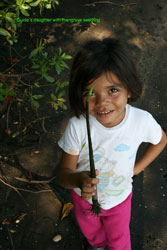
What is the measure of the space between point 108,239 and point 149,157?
65 cm

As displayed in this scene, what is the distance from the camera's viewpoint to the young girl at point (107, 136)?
1420mm

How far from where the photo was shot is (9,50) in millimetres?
3080

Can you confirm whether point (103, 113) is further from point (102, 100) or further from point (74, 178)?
point (74, 178)

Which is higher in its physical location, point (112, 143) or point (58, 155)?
point (112, 143)

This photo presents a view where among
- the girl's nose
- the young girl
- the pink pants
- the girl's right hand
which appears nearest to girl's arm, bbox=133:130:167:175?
the young girl

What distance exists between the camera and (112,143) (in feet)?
5.42

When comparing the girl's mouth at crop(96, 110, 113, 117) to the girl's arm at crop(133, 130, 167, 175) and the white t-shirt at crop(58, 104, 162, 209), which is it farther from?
the girl's arm at crop(133, 130, 167, 175)

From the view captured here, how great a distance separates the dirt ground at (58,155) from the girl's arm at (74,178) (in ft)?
2.99

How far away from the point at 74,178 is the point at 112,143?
0.32 meters

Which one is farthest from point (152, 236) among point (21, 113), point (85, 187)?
point (21, 113)

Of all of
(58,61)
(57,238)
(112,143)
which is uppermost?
(58,61)

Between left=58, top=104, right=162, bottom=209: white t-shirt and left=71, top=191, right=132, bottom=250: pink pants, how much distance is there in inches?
5.7

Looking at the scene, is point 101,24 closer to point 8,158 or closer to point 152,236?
point 8,158

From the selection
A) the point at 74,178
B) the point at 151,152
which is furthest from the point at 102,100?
the point at 151,152
